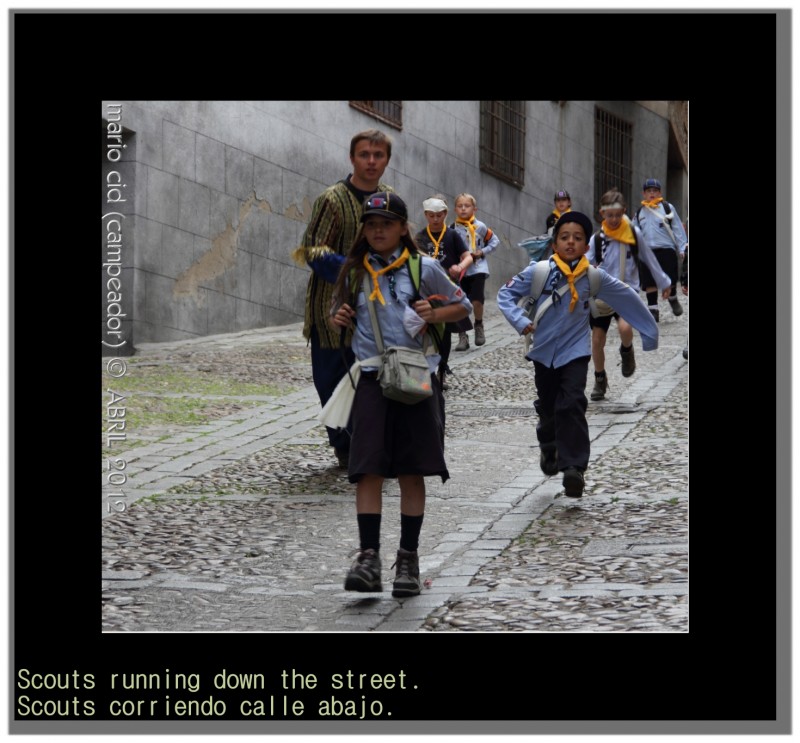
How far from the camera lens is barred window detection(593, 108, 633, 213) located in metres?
27.1

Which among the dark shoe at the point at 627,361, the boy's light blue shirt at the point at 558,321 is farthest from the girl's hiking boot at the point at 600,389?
the boy's light blue shirt at the point at 558,321

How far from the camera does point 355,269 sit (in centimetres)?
659

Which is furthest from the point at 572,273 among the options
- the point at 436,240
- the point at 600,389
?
the point at 436,240

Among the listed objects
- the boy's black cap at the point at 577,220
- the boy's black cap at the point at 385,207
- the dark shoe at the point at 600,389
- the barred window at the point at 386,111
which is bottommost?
the dark shoe at the point at 600,389

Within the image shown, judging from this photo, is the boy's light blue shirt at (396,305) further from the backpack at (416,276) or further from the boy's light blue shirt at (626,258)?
the boy's light blue shirt at (626,258)

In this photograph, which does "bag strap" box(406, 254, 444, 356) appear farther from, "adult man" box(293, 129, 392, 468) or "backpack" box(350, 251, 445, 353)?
"adult man" box(293, 129, 392, 468)

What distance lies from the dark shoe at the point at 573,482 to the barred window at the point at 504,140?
604 inches

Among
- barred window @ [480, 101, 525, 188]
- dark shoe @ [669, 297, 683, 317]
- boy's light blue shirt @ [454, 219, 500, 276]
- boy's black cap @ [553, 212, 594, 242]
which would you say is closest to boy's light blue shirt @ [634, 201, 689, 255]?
dark shoe @ [669, 297, 683, 317]

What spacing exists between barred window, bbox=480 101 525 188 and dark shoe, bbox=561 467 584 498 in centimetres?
1534

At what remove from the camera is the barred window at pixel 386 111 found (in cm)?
1975

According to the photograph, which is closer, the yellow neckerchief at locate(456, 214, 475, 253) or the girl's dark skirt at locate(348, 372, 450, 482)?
the girl's dark skirt at locate(348, 372, 450, 482)

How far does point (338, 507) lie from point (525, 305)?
5.05ft

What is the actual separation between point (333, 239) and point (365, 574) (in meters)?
2.63

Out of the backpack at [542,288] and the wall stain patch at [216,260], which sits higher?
the wall stain patch at [216,260]
